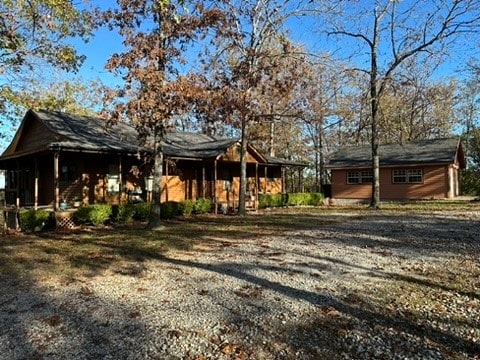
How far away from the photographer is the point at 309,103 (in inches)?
794

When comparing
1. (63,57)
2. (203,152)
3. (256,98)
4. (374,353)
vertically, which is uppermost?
(63,57)

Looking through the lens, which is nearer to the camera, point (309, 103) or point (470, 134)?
point (309, 103)

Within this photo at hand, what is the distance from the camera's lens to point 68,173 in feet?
59.0

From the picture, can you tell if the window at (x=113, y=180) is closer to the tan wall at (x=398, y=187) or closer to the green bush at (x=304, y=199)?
the green bush at (x=304, y=199)

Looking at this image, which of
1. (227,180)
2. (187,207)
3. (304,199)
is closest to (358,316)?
(187,207)

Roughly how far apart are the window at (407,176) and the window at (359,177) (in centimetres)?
182

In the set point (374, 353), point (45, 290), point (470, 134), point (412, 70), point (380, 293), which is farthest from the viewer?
point (470, 134)

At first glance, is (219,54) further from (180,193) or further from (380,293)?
(380,293)

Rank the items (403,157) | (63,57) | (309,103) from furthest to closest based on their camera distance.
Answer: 1. (403,157)
2. (309,103)
3. (63,57)

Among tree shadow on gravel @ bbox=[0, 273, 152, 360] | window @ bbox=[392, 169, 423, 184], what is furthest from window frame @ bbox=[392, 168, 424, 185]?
tree shadow on gravel @ bbox=[0, 273, 152, 360]

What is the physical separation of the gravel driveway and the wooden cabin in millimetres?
8788

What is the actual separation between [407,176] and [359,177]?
3.51 metres

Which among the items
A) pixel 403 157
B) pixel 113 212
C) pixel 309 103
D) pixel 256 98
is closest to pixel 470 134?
pixel 403 157

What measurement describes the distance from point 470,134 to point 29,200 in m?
40.7
